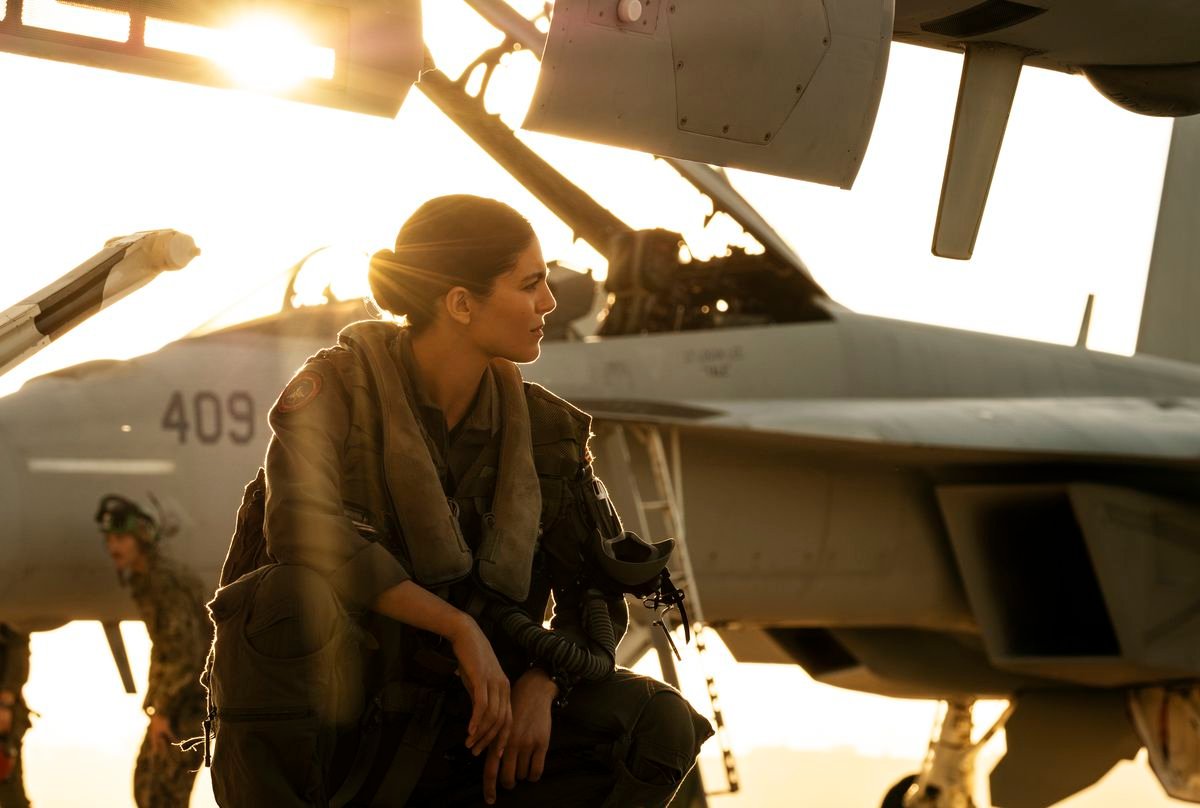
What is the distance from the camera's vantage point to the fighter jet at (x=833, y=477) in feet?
21.5

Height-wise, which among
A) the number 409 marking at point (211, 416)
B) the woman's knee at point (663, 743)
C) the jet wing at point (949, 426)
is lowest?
the woman's knee at point (663, 743)

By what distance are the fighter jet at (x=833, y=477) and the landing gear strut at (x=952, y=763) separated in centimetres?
2

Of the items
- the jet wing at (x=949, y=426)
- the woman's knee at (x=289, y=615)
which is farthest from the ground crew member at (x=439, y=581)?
the jet wing at (x=949, y=426)

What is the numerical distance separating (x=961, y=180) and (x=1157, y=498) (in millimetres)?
5255

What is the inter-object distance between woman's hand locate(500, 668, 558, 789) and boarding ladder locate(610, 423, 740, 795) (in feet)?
15.4

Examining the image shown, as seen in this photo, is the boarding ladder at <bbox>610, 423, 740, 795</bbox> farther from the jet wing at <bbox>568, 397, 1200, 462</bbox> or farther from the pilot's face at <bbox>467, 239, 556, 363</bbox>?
the pilot's face at <bbox>467, 239, 556, 363</bbox>

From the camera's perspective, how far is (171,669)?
6.16 meters

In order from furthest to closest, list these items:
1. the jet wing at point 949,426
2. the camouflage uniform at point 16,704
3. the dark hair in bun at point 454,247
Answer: the jet wing at point 949,426 < the camouflage uniform at point 16,704 < the dark hair in bun at point 454,247

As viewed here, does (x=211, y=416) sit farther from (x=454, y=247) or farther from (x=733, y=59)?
(x=454, y=247)

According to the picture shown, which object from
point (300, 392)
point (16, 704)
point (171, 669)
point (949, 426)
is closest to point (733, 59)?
point (300, 392)

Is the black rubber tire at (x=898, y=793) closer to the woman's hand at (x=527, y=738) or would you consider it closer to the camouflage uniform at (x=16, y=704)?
the camouflage uniform at (x=16, y=704)

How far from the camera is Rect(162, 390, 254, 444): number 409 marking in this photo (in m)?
6.58

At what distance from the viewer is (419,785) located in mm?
2270

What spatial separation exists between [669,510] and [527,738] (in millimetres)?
4963
